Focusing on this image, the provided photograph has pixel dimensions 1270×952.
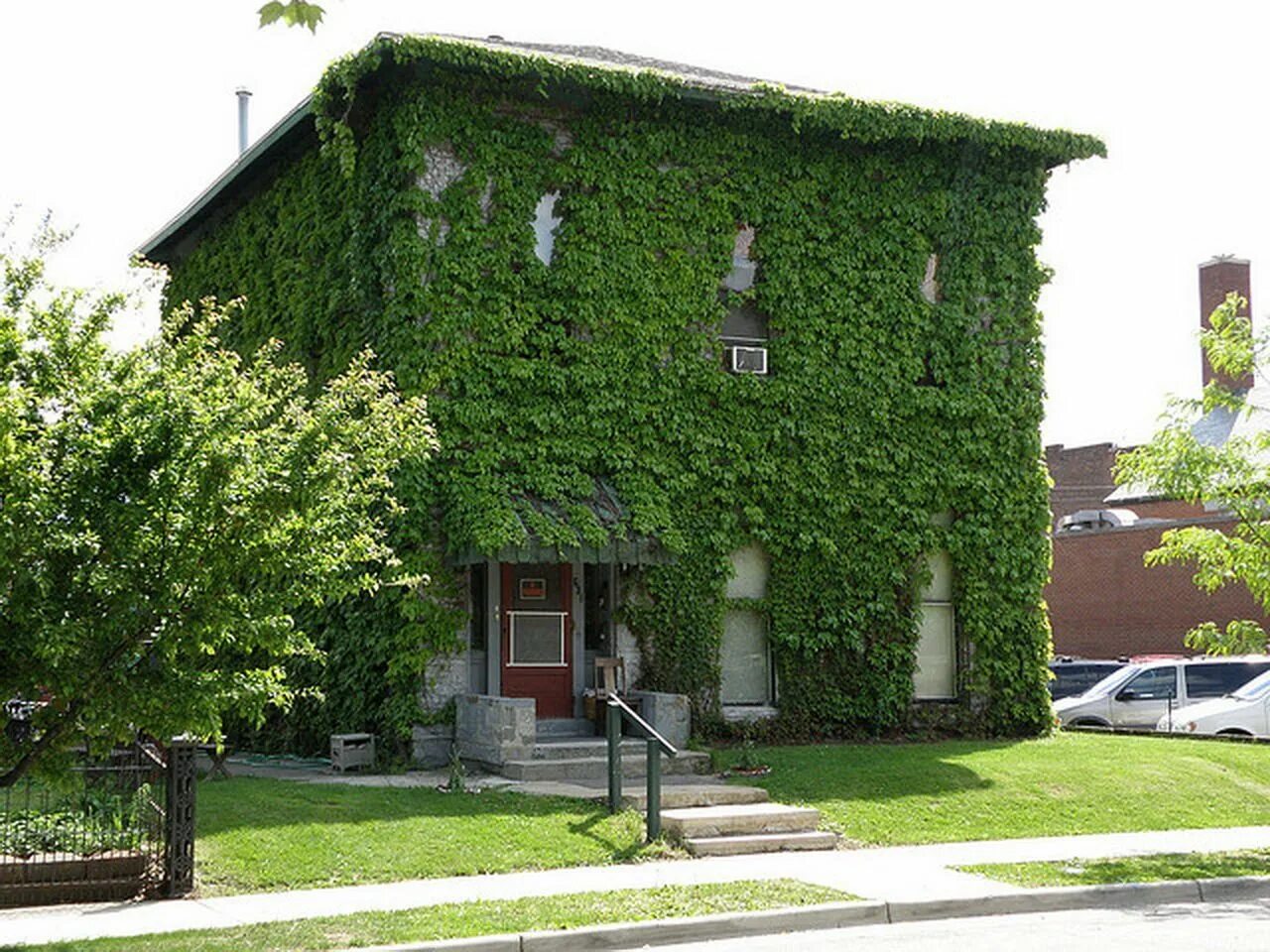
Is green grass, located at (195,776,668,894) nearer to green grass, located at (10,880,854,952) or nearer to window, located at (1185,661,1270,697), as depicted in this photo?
green grass, located at (10,880,854,952)

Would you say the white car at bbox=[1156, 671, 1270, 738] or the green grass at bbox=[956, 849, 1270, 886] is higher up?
the white car at bbox=[1156, 671, 1270, 738]

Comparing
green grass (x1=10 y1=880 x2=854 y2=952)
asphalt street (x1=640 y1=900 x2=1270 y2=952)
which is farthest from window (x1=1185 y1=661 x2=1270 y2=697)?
green grass (x1=10 y1=880 x2=854 y2=952)

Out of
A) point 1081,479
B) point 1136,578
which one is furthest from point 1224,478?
point 1081,479

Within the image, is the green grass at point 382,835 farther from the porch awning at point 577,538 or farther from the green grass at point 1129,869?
the porch awning at point 577,538

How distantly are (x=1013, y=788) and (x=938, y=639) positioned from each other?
4949 mm

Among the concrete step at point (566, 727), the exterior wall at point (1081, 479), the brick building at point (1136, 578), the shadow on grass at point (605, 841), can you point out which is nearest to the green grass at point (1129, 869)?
the shadow on grass at point (605, 841)

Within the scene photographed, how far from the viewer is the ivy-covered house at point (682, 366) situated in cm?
1856

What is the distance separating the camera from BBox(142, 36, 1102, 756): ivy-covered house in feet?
60.9

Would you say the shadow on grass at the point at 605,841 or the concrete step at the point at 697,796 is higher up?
the concrete step at the point at 697,796

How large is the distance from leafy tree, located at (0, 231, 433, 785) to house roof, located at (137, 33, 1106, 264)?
9.48 m

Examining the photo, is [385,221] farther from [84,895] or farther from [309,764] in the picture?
[84,895]

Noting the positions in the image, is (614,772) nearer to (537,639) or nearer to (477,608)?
(537,639)

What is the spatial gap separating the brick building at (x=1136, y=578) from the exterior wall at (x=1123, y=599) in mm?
24

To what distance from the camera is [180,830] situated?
11.3m
